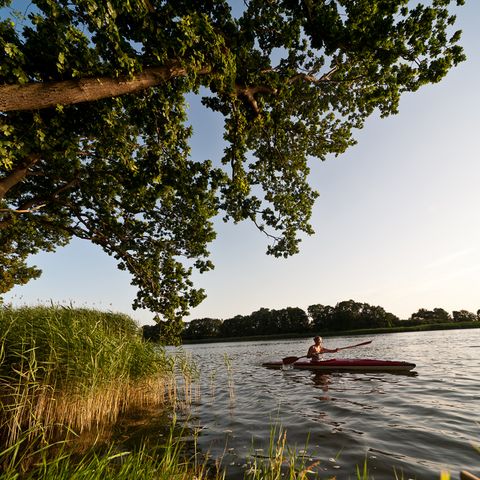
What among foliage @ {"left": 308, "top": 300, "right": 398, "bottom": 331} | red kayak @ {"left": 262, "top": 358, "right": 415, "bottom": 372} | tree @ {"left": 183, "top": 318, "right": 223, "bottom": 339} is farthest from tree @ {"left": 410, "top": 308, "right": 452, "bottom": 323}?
red kayak @ {"left": 262, "top": 358, "right": 415, "bottom": 372}

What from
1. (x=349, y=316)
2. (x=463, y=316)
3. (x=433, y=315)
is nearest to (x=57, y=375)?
(x=349, y=316)

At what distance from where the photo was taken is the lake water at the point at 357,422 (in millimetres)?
5496

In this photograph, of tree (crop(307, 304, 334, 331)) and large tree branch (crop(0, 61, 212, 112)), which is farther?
tree (crop(307, 304, 334, 331))

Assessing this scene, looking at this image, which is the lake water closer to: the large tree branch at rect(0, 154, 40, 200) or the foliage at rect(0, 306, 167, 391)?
the foliage at rect(0, 306, 167, 391)

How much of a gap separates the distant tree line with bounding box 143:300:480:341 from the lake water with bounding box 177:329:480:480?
83.3 metres

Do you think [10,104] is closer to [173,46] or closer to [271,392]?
[173,46]

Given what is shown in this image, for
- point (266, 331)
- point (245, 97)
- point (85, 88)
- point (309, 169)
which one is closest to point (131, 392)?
point (85, 88)

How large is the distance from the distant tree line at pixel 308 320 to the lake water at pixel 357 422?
83316 mm

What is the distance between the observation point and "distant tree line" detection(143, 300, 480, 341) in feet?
302

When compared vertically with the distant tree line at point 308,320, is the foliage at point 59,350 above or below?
below

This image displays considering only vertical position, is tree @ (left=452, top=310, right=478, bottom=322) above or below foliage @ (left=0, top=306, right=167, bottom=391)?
above

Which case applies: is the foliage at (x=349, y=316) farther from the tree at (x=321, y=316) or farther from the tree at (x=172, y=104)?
the tree at (x=172, y=104)

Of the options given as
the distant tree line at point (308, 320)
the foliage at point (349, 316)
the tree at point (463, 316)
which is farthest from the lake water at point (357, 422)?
the tree at point (463, 316)

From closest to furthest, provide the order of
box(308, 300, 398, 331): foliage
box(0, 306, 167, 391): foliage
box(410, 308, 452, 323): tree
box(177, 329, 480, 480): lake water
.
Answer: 1. box(177, 329, 480, 480): lake water
2. box(0, 306, 167, 391): foliage
3. box(308, 300, 398, 331): foliage
4. box(410, 308, 452, 323): tree
